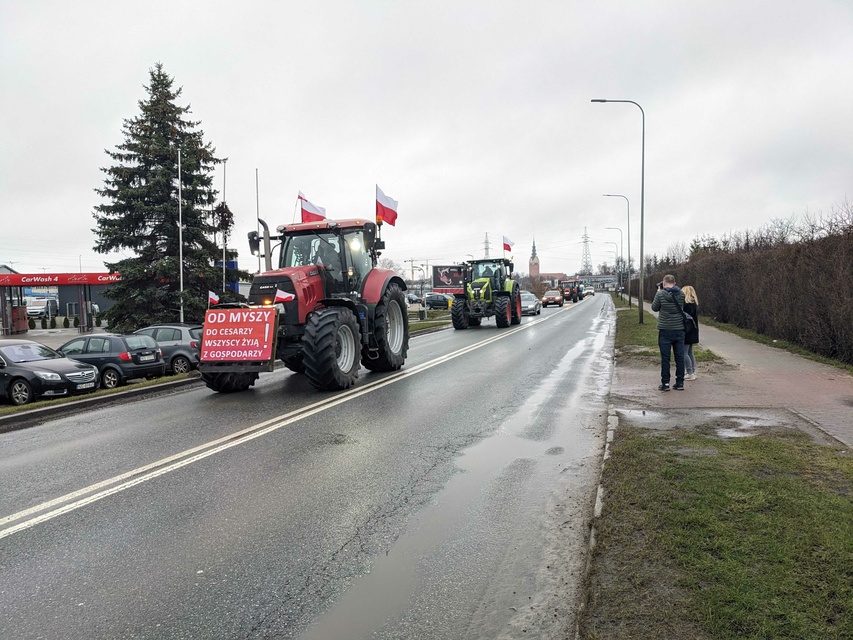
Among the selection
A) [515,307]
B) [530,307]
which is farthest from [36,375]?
[530,307]


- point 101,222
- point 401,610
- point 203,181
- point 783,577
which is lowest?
point 401,610

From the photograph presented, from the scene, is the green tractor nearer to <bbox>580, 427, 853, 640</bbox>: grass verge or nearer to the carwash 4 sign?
the carwash 4 sign

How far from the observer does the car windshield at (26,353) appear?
42.0 feet

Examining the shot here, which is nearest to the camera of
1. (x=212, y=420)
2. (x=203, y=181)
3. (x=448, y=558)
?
(x=448, y=558)

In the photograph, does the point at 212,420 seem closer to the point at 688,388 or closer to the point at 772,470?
the point at 772,470

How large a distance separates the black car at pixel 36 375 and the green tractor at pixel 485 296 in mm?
15071

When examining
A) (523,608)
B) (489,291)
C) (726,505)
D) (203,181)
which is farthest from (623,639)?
(203,181)

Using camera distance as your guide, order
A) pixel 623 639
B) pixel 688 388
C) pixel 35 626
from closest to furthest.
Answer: pixel 623 639, pixel 35 626, pixel 688 388

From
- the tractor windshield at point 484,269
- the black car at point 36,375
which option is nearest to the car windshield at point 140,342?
the black car at point 36,375

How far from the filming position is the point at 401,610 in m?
3.33

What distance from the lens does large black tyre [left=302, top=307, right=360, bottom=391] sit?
9859 mm

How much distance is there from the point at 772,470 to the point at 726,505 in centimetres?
117

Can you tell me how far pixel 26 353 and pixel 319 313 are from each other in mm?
7729

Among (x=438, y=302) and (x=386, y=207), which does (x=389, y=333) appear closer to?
(x=386, y=207)
